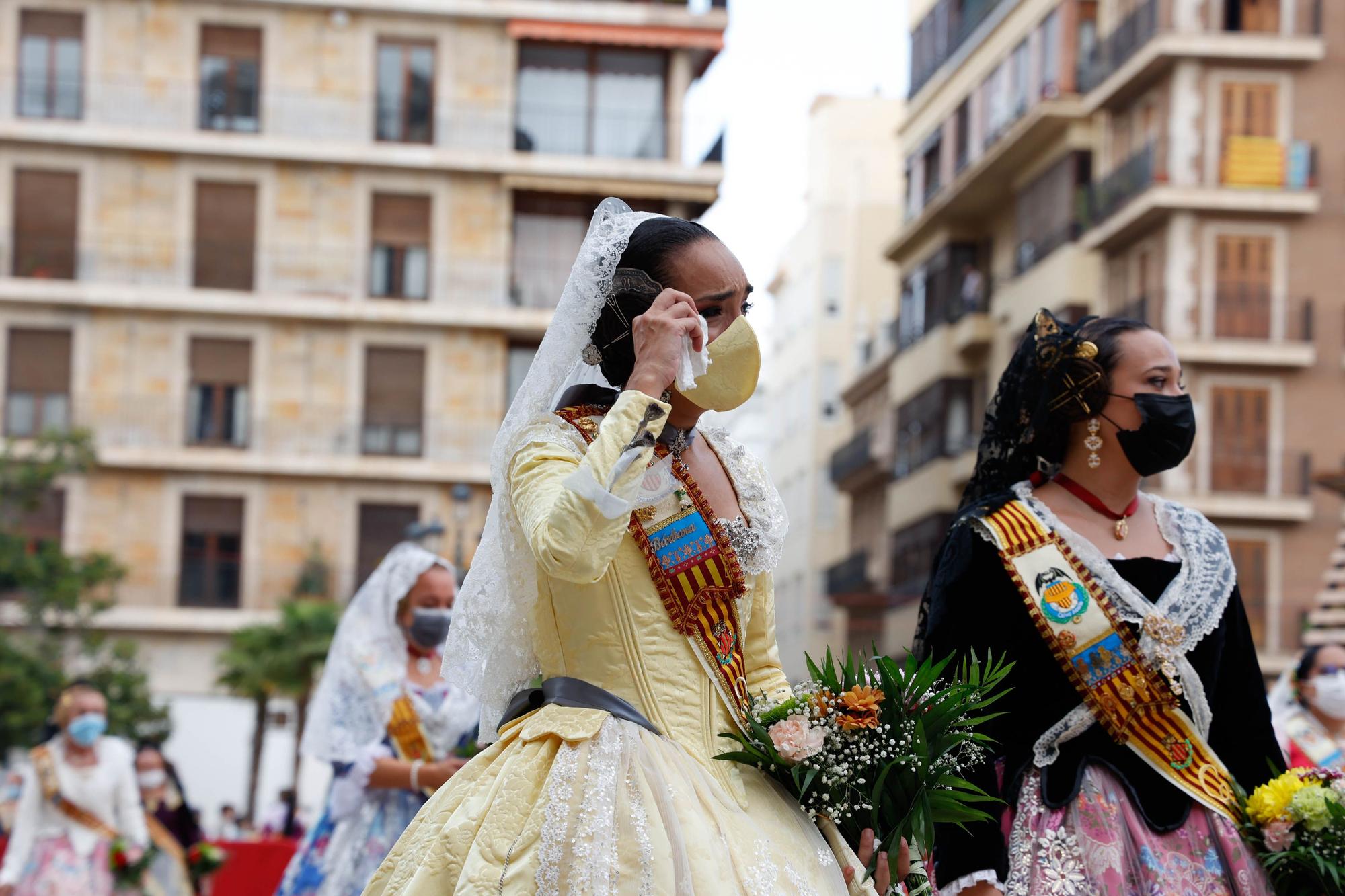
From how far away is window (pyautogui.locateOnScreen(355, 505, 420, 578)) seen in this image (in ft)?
144

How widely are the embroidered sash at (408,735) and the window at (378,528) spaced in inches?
1359

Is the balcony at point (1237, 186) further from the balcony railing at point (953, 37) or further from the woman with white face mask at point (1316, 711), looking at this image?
the woman with white face mask at point (1316, 711)

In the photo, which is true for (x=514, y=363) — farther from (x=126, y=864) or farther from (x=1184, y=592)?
(x=1184, y=592)

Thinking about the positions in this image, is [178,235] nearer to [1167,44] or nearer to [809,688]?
[1167,44]

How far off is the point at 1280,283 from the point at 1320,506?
4118 millimetres

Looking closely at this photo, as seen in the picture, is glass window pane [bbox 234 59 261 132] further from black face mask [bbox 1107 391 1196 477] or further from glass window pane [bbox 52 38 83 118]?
black face mask [bbox 1107 391 1196 477]

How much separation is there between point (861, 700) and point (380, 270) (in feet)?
134

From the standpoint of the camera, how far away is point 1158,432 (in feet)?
18.9

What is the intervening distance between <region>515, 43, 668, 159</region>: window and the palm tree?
12.4 meters

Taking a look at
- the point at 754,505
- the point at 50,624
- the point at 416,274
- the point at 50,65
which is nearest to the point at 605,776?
the point at 754,505

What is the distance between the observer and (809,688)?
14.6 ft

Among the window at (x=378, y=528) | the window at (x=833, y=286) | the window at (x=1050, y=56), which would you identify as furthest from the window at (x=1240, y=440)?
the window at (x=833, y=286)

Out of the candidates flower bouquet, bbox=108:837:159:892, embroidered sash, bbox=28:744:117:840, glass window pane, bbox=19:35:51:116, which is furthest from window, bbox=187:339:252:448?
flower bouquet, bbox=108:837:159:892

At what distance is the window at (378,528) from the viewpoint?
4384cm
